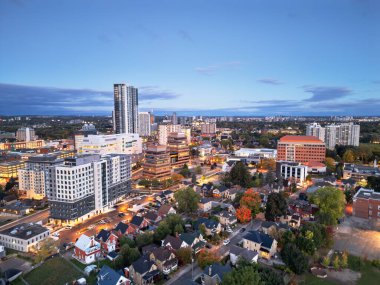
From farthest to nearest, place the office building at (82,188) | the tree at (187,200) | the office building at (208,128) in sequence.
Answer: the office building at (208,128)
the tree at (187,200)
the office building at (82,188)

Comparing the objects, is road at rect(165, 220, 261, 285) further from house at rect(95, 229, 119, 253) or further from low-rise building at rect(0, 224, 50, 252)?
low-rise building at rect(0, 224, 50, 252)

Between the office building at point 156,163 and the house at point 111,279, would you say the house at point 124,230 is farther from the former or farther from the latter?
the office building at point 156,163

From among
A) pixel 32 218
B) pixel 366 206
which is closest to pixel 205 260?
pixel 366 206

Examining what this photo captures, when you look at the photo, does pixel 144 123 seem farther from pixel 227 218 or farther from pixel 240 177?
pixel 227 218

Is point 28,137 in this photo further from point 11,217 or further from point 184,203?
point 184,203

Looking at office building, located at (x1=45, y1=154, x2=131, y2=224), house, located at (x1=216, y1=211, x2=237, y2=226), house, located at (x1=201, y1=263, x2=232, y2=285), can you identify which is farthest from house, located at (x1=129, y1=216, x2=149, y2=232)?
house, located at (x1=201, y1=263, x2=232, y2=285)

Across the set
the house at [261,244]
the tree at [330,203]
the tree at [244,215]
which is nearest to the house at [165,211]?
the tree at [244,215]

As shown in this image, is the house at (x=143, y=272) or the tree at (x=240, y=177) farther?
the tree at (x=240, y=177)
